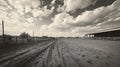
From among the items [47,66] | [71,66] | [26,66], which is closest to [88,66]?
[71,66]

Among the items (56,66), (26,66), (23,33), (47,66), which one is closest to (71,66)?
(56,66)

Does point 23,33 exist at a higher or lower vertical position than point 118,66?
higher

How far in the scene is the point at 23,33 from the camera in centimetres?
6475

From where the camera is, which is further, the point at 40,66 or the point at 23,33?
the point at 23,33

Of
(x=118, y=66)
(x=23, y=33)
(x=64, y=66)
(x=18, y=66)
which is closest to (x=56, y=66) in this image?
(x=64, y=66)

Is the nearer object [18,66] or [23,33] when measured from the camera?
[18,66]

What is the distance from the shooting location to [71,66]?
178 inches

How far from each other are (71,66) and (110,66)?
87.6 inches

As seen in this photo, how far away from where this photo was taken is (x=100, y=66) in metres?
4.55

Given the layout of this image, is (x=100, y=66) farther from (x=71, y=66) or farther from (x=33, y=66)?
(x=33, y=66)

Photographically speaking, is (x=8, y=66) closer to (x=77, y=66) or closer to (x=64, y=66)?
(x=64, y=66)

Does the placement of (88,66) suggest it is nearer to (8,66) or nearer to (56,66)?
(56,66)

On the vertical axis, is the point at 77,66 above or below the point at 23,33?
below

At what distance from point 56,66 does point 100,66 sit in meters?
2.55
